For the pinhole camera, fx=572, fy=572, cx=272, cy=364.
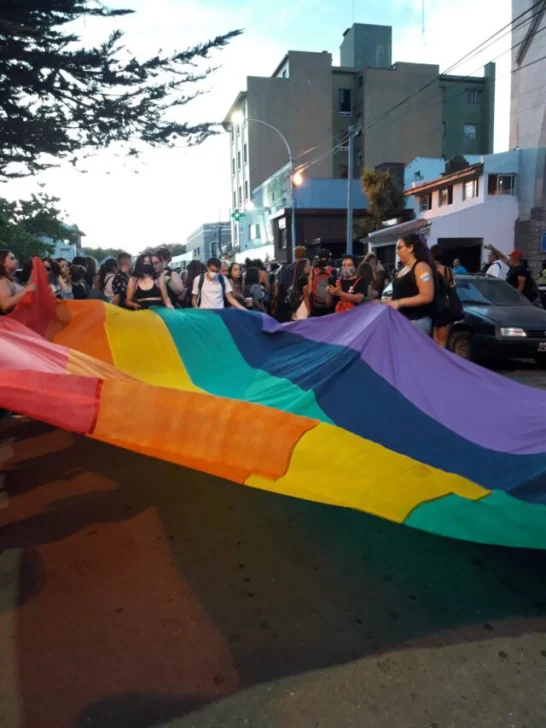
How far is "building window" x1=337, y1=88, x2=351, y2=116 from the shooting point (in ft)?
180

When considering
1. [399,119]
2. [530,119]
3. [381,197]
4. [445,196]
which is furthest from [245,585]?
[399,119]

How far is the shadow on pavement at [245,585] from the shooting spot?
2494 millimetres

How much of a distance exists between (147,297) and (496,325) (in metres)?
5.68

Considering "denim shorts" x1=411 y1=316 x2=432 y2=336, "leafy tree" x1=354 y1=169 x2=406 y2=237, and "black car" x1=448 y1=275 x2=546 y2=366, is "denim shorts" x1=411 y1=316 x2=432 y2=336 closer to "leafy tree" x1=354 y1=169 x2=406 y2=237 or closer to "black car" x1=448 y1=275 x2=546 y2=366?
"black car" x1=448 y1=275 x2=546 y2=366

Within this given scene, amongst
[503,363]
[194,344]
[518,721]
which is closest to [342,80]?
[503,363]

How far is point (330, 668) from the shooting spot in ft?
8.16

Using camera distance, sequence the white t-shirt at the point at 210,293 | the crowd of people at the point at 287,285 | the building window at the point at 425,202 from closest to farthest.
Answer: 1. the crowd of people at the point at 287,285
2. the white t-shirt at the point at 210,293
3. the building window at the point at 425,202

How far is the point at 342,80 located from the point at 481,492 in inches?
2318

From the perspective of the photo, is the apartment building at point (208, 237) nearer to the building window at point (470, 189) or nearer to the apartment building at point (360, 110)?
the apartment building at point (360, 110)

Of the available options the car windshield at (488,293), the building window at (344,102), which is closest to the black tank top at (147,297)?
the car windshield at (488,293)

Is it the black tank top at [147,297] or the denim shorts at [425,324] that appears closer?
the denim shorts at [425,324]

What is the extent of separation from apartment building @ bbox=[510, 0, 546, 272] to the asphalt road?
21.5 m

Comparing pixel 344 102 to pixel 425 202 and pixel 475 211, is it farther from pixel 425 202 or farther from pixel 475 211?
pixel 475 211

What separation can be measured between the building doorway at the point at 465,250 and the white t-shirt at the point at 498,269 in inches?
553
